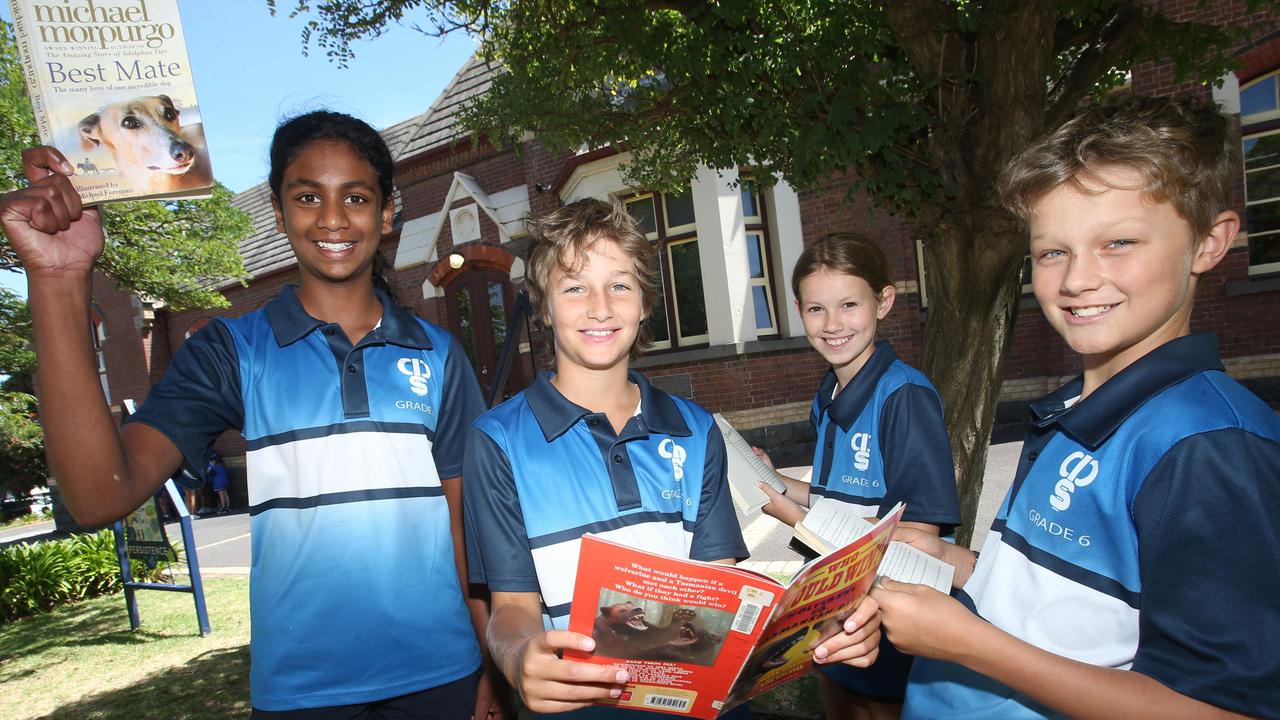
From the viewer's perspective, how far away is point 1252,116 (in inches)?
359

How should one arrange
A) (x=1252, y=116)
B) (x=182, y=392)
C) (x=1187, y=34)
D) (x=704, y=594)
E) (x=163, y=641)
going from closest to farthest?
1. (x=704, y=594)
2. (x=182, y=392)
3. (x=1187, y=34)
4. (x=163, y=641)
5. (x=1252, y=116)

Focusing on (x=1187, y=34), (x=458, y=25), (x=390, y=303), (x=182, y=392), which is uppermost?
(x=458, y=25)

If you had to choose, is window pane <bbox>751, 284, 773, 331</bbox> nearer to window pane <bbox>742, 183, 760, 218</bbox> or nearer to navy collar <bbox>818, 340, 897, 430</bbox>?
window pane <bbox>742, 183, 760, 218</bbox>

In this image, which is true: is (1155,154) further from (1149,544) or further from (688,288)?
(688,288)

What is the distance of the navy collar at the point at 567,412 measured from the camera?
1.63 metres

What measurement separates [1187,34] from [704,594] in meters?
4.00

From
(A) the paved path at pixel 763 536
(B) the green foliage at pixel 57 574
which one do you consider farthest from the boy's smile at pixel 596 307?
(B) the green foliage at pixel 57 574

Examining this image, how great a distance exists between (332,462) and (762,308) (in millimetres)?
9986

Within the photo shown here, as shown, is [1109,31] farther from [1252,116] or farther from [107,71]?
[1252,116]

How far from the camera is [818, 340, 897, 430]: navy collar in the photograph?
88.2 inches

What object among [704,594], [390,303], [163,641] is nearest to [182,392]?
[390,303]

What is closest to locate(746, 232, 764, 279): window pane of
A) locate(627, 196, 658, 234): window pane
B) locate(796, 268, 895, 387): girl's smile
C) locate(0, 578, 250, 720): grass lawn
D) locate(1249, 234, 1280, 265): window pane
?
locate(627, 196, 658, 234): window pane

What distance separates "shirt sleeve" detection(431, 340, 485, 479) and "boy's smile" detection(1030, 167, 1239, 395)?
1.37 metres

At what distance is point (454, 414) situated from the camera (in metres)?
1.86
